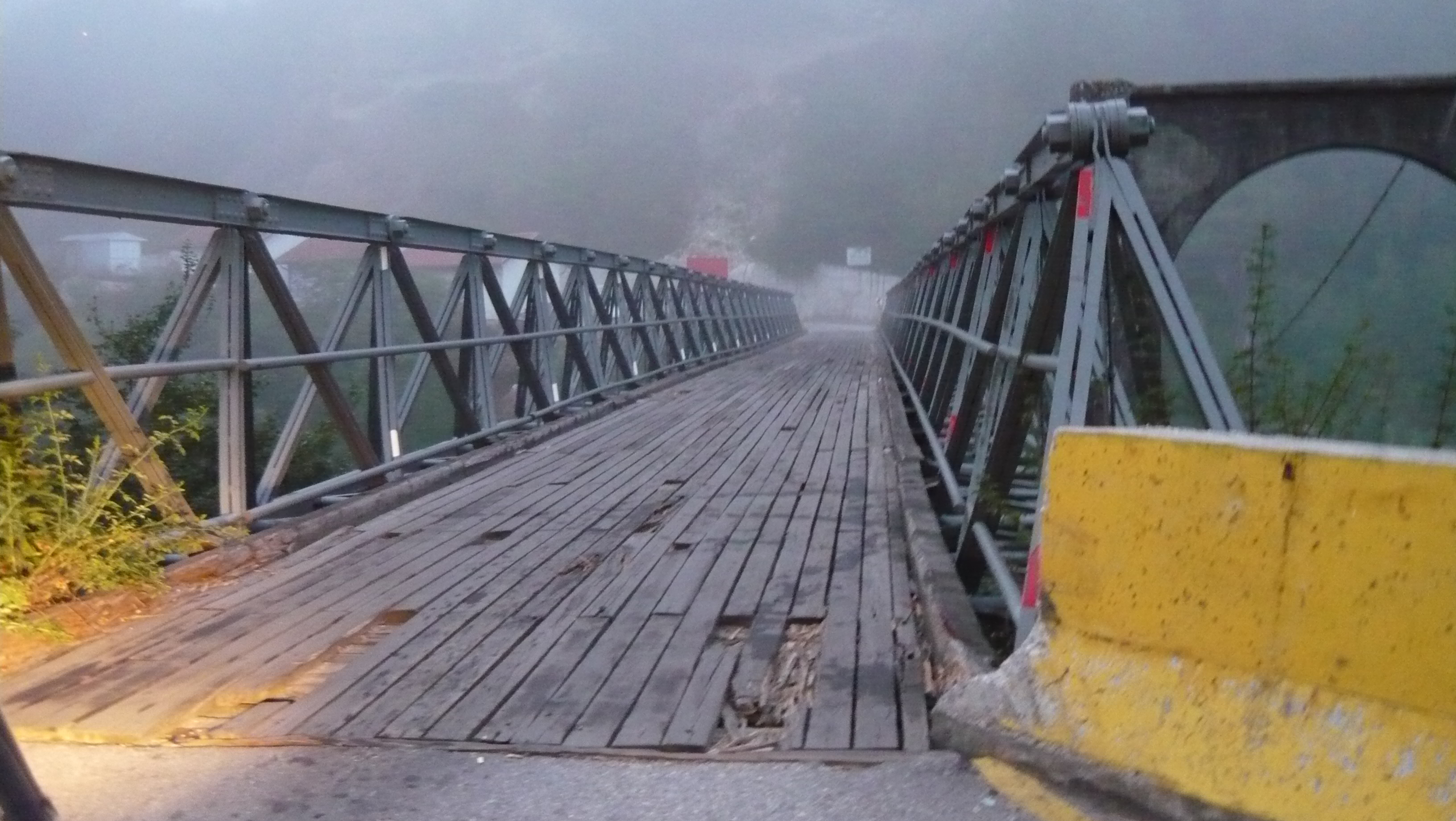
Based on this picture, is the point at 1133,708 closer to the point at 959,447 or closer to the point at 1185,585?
the point at 1185,585

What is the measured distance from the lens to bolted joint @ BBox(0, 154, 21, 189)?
418cm

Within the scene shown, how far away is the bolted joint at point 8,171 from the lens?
418cm

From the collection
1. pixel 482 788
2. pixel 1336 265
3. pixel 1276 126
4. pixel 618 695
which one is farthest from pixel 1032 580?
pixel 1276 126

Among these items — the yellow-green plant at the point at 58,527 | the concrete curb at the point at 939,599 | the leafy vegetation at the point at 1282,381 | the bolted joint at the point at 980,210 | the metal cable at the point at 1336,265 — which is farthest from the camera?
the bolted joint at the point at 980,210

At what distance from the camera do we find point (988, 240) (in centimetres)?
722

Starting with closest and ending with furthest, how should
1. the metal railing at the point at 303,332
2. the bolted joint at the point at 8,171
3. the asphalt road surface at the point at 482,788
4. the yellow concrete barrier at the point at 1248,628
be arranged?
the yellow concrete barrier at the point at 1248,628
the asphalt road surface at the point at 482,788
the bolted joint at the point at 8,171
the metal railing at the point at 303,332

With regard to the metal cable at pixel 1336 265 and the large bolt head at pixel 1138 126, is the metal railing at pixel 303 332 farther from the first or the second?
the metal cable at pixel 1336 265

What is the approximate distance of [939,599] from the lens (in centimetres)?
426

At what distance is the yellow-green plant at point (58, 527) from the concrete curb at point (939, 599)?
303 centimetres

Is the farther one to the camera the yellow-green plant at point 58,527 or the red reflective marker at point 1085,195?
the yellow-green plant at point 58,527

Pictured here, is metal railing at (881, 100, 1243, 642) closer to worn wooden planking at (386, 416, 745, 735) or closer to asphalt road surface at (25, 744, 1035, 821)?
asphalt road surface at (25, 744, 1035, 821)

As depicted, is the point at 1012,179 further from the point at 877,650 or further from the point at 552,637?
the point at 552,637

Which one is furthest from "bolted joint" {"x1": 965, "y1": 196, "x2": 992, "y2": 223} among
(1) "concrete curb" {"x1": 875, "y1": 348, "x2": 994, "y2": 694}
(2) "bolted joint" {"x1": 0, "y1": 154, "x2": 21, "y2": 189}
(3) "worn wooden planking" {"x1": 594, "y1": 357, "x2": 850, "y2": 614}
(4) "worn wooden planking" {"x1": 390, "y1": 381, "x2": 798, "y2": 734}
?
(2) "bolted joint" {"x1": 0, "y1": 154, "x2": 21, "y2": 189}

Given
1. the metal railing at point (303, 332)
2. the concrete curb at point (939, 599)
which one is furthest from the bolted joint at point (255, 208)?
the concrete curb at point (939, 599)
